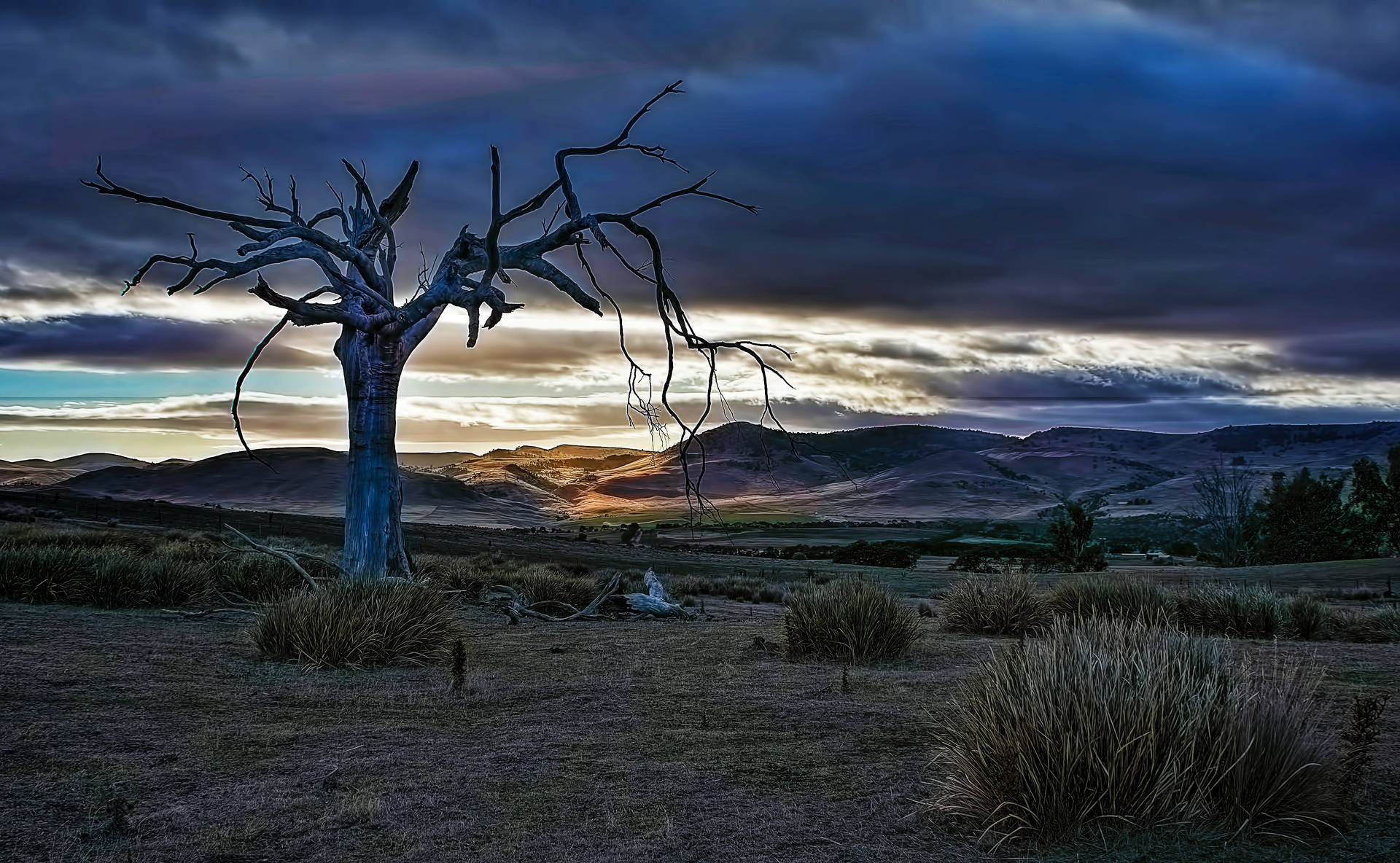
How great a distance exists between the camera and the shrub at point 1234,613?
15875 mm

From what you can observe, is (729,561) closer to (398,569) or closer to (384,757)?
(398,569)

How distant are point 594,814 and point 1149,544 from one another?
348 ft

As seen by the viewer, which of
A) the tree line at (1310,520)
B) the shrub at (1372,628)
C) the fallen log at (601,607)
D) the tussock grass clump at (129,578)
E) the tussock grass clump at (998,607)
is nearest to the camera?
the tussock grass clump at (998,607)

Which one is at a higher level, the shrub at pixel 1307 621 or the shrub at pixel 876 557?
the shrub at pixel 1307 621

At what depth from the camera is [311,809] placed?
6164mm

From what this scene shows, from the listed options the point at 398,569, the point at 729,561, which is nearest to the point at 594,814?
the point at 398,569

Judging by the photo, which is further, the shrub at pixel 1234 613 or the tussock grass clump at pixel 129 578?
the tussock grass clump at pixel 129 578

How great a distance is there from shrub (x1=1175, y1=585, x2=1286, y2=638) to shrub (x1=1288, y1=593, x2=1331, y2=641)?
0.61 ft

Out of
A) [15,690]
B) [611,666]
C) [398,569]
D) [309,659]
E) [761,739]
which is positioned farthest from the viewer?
[398,569]

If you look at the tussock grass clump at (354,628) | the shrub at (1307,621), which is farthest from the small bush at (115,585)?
the shrub at (1307,621)

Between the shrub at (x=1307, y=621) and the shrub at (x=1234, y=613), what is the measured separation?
0.61 ft

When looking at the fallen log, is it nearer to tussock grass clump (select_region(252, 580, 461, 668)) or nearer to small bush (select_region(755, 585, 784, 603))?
tussock grass clump (select_region(252, 580, 461, 668))

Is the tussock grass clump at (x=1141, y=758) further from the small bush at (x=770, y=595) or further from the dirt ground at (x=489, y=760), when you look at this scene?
the small bush at (x=770, y=595)

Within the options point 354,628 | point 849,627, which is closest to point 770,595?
point 849,627
